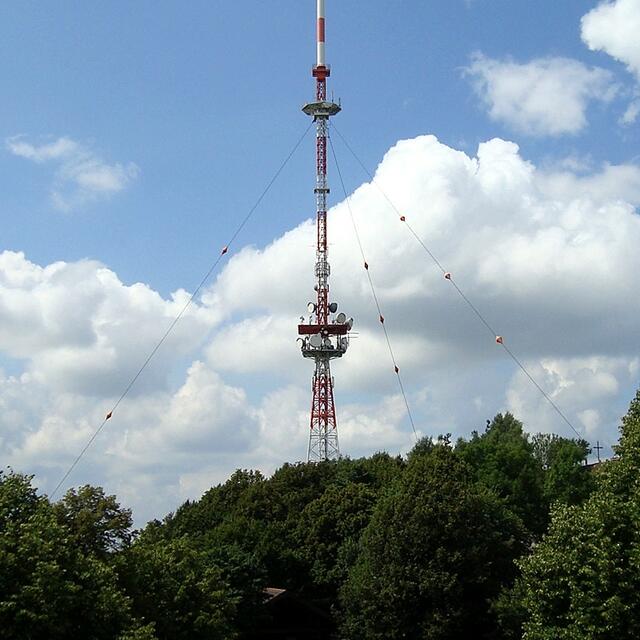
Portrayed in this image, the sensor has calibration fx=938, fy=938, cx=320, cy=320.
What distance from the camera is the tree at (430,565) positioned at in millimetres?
39562

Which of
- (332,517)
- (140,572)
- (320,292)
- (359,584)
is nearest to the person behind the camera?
(140,572)

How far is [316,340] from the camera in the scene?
6556 centimetres

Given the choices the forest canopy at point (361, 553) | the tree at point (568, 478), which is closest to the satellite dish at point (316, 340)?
the forest canopy at point (361, 553)

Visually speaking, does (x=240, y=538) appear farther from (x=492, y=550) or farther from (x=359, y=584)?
(x=492, y=550)

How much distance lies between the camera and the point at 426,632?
3894 cm

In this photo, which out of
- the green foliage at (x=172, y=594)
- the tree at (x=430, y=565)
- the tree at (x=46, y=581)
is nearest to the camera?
the tree at (x=46, y=581)

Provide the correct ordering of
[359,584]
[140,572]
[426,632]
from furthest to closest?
1. [359,584]
2. [426,632]
3. [140,572]

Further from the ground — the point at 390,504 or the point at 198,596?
the point at 390,504

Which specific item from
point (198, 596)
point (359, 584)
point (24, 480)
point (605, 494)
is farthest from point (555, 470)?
point (24, 480)

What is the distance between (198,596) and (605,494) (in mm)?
14739

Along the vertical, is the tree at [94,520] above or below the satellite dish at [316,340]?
below

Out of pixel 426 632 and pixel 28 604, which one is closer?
pixel 28 604

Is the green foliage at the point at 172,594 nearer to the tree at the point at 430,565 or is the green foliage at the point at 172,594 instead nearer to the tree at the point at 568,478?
the tree at the point at 430,565

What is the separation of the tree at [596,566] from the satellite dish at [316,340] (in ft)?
109
